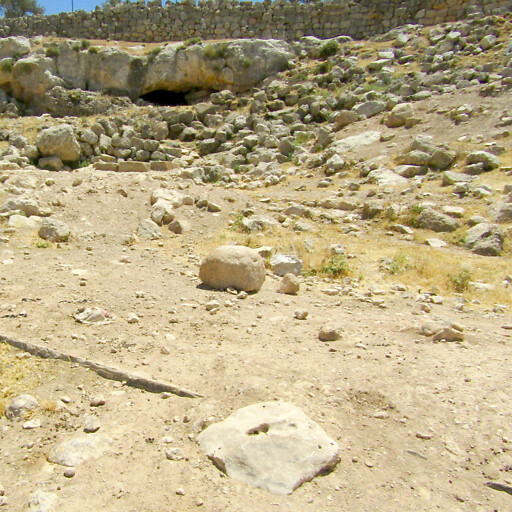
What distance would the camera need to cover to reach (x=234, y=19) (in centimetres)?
1992

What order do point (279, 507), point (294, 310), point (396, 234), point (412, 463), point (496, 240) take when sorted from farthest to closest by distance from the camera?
point (396, 234)
point (496, 240)
point (294, 310)
point (412, 463)
point (279, 507)

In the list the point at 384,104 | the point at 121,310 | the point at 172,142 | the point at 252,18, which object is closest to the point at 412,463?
the point at 121,310

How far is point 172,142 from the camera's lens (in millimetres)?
15078

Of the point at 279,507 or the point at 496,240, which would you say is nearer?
the point at 279,507

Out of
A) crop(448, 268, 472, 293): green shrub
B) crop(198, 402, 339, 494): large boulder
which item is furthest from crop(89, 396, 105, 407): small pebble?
crop(448, 268, 472, 293): green shrub

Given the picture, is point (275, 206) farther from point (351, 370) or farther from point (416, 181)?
point (351, 370)

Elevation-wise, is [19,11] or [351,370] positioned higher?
[19,11]

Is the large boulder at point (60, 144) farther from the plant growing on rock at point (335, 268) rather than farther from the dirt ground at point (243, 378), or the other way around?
the plant growing on rock at point (335, 268)

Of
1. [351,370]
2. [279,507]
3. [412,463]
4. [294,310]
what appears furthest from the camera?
[294,310]

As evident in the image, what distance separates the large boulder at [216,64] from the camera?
17750 mm

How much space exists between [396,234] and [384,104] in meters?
6.59

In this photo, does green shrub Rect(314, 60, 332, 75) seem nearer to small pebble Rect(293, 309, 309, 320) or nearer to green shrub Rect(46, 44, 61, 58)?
green shrub Rect(46, 44, 61, 58)

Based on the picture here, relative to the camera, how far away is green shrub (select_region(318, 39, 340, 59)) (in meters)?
17.8

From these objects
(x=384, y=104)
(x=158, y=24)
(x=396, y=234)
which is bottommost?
(x=396, y=234)
